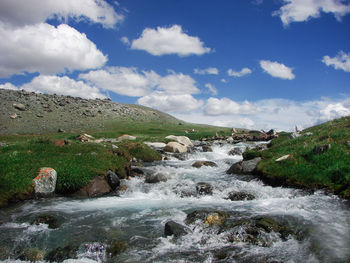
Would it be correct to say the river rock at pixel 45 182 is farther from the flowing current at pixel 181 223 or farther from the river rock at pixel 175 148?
the river rock at pixel 175 148

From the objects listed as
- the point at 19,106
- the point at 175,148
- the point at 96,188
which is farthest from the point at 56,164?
the point at 19,106

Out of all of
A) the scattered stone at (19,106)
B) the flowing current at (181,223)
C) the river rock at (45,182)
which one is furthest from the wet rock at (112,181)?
the scattered stone at (19,106)

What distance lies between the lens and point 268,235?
356 inches

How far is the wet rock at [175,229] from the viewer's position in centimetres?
958

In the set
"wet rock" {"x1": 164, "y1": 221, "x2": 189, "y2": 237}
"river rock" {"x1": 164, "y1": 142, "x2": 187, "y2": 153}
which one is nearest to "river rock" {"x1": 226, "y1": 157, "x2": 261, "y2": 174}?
"wet rock" {"x1": 164, "y1": 221, "x2": 189, "y2": 237}

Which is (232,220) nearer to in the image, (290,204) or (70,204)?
(290,204)

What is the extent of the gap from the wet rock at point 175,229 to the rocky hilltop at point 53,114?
67.4m

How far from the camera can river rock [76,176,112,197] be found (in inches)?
623

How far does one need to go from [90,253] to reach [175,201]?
261 inches

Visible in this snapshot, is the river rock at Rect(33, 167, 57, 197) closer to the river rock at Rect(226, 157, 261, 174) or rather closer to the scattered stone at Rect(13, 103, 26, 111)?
the river rock at Rect(226, 157, 261, 174)

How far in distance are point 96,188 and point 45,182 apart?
3146 millimetres

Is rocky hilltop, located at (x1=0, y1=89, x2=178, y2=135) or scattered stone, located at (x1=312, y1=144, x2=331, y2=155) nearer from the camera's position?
scattered stone, located at (x1=312, y1=144, x2=331, y2=155)

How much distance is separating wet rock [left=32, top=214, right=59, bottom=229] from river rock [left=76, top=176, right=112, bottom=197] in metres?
4.31

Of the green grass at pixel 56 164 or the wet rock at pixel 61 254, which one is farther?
the green grass at pixel 56 164
